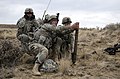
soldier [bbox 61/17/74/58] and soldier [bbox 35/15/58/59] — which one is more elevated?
soldier [bbox 35/15/58/59]

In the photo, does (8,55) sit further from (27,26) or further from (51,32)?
(27,26)

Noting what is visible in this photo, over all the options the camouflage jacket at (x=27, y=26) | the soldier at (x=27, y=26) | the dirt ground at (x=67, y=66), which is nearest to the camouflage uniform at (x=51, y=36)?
the dirt ground at (x=67, y=66)

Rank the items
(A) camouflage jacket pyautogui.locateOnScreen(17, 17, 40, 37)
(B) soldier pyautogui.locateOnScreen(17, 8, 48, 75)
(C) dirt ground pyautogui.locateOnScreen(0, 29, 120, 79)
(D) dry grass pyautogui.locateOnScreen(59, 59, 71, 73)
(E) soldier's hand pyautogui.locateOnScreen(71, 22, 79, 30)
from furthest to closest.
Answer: (A) camouflage jacket pyautogui.locateOnScreen(17, 17, 40, 37) → (B) soldier pyautogui.locateOnScreen(17, 8, 48, 75) → (E) soldier's hand pyautogui.locateOnScreen(71, 22, 79, 30) → (D) dry grass pyautogui.locateOnScreen(59, 59, 71, 73) → (C) dirt ground pyautogui.locateOnScreen(0, 29, 120, 79)

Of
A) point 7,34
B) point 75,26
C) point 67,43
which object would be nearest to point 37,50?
point 75,26

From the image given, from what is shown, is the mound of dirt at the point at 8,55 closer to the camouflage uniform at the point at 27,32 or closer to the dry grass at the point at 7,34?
the camouflage uniform at the point at 27,32

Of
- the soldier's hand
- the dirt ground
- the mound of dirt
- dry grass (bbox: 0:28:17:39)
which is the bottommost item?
the dirt ground

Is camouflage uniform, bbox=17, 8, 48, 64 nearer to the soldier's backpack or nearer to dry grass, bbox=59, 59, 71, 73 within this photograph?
the soldier's backpack

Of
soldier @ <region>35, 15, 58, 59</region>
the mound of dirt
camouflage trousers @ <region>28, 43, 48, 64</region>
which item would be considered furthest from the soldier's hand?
the mound of dirt

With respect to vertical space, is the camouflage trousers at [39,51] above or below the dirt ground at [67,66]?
above

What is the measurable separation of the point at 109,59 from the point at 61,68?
247 cm

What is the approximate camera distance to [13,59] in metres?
9.33

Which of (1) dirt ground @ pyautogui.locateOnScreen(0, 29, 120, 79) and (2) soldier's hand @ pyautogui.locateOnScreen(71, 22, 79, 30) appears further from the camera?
(2) soldier's hand @ pyautogui.locateOnScreen(71, 22, 79, 30)

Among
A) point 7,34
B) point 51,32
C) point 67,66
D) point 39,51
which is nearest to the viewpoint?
point 67,66

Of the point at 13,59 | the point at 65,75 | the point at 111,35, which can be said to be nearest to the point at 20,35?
the point at 13,59
